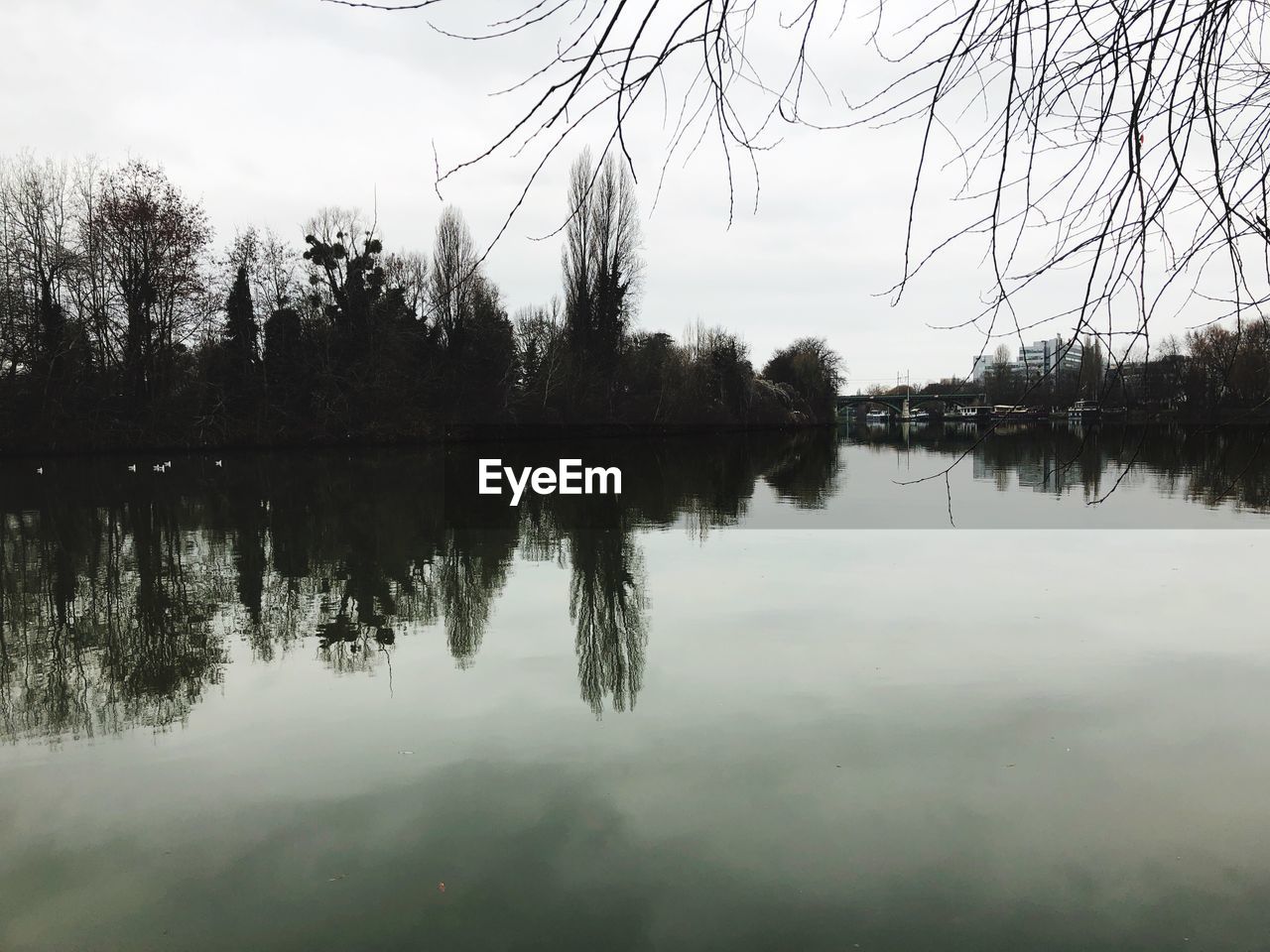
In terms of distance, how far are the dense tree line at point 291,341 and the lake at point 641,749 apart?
19202 millimetres

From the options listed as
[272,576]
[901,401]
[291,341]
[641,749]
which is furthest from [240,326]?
[901,401]

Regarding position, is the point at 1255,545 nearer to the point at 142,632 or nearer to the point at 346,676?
the point at 346,676

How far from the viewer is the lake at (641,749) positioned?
2.93m

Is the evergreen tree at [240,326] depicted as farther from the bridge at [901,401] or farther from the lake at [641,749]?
the bridge at [901,401]

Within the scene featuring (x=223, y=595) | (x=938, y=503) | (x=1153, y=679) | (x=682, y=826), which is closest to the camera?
(x=682, y=826)

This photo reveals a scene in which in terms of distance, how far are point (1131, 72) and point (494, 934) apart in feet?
9.72

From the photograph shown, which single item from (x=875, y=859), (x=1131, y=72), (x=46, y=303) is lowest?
(x=875, y=859)

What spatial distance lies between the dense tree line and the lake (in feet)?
63.0

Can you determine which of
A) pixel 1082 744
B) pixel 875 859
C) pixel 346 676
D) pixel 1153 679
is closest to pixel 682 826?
pixel 875 859

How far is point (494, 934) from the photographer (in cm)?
279

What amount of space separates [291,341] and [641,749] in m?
33.1

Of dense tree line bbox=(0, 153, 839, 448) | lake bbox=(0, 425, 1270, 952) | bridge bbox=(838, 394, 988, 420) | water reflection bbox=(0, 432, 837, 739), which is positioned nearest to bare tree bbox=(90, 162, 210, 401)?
dense tree line bbox=(0, 153, 839, 448)

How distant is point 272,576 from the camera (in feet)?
28.1

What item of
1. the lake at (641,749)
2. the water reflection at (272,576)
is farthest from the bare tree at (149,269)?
the lake at (641,749)
